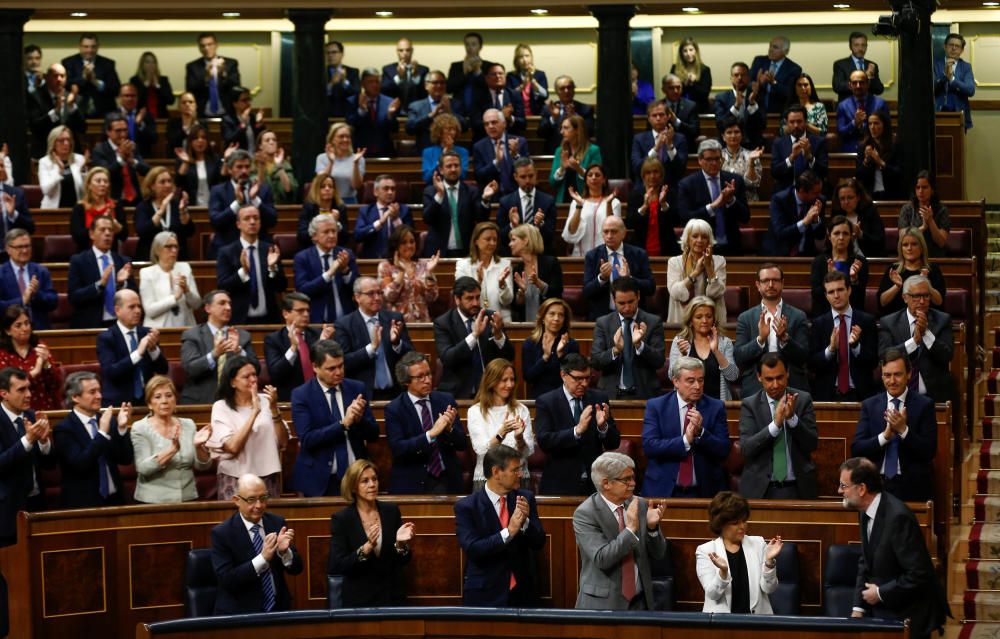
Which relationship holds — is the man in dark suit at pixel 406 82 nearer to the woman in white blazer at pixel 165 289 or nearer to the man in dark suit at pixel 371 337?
the woman in white blazer at pixel 165 289

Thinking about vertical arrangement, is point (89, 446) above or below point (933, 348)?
below

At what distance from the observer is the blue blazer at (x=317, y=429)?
763cm

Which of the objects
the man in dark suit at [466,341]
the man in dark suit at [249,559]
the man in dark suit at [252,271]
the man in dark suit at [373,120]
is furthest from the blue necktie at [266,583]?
the man in dark suit at [373,120]

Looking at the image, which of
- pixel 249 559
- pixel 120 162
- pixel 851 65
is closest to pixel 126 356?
pixel 249 559

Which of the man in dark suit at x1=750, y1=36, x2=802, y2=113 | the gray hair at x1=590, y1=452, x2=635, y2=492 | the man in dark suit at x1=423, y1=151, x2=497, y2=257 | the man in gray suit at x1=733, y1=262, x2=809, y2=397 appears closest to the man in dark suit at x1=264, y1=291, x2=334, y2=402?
the man in dark suit at x1=423, y1=151, x2=497, y2=257

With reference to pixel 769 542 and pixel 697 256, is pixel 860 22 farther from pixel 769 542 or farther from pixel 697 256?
pixel 769 542

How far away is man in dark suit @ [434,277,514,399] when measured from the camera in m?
8.37

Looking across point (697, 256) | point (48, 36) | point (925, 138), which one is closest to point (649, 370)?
point (697, 256)

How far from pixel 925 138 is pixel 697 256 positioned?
2.77 meters

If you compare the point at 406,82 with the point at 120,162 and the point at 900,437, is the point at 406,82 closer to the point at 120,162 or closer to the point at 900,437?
the point at 120,162

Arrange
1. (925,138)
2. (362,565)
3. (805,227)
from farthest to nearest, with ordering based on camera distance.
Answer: (925,138) → (805,227) → (362,565)

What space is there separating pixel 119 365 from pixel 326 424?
125cm

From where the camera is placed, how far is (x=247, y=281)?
930 centimetres

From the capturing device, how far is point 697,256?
348 inches
